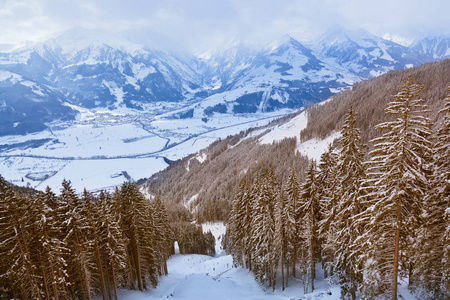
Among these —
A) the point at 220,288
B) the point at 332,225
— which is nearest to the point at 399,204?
the point at 332,225

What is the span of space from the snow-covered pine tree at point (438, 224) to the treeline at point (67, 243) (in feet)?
91.7

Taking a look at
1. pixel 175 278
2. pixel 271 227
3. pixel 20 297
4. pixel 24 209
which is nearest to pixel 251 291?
pixel 271 227

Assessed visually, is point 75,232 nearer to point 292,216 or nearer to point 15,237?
point 15,237

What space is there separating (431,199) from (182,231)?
70378 mm

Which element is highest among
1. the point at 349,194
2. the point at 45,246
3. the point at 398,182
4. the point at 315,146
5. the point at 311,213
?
the point at 315,146

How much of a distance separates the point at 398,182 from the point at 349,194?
658 centimetres

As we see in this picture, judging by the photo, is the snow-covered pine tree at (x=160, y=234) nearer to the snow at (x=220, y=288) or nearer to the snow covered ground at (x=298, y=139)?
the snow at (x=220, y=288)

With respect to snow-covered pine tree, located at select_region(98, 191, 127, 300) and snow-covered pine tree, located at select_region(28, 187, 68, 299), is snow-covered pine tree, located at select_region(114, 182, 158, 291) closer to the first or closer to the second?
snow-covered pine tree, located at select_region(98, 191, 127, 300)

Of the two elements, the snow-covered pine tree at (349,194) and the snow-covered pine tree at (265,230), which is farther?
the snow-covered pine tree at (265,230)

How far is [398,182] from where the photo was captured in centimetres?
1333

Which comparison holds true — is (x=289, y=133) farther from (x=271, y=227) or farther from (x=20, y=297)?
(x=20, y=297)

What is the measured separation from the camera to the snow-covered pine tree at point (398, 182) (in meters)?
13.0

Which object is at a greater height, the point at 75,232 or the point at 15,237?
the point at 15,237

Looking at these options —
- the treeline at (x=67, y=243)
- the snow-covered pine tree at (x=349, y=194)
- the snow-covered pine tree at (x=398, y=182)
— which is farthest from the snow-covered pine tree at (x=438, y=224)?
the treeline at (x=67, y=243)
